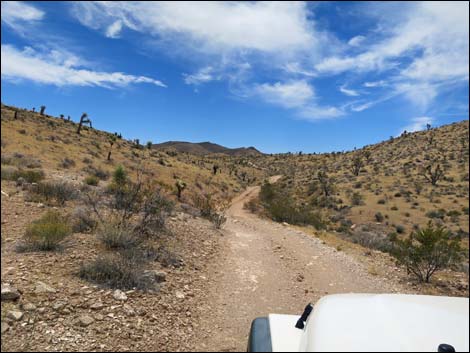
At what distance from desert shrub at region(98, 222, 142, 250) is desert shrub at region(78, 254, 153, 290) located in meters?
1.13

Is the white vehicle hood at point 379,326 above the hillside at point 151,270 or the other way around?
above

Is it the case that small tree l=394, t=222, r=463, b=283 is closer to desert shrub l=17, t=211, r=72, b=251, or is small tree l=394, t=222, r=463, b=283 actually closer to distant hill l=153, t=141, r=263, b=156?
desert shrub l=17, t=211, r=72, b=251

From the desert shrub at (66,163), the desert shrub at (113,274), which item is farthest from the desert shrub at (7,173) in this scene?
the desert shrub at (66,163)

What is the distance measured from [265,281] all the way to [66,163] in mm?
15209

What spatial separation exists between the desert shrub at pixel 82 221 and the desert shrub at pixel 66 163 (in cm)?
1090

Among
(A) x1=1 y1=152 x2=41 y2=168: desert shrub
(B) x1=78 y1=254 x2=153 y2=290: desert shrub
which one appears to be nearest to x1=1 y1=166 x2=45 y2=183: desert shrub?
(A) x1=1 y1=152 x2=41 y2=168: desert shrub

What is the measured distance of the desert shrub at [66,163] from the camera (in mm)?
18334

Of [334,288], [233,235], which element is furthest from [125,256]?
[233,235]

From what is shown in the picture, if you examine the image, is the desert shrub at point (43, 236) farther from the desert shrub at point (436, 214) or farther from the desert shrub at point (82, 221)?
the desert shrub at point (436, 214)

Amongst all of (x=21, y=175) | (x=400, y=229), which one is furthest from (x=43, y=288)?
(x=400, y=229)

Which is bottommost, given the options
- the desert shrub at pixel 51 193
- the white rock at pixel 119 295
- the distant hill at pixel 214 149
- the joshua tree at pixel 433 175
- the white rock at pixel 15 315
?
the white rock at pixel 15 315

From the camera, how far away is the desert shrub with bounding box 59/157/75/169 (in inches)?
722

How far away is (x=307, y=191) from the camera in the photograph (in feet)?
115

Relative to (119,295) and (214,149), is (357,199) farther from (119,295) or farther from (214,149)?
(214,149)
